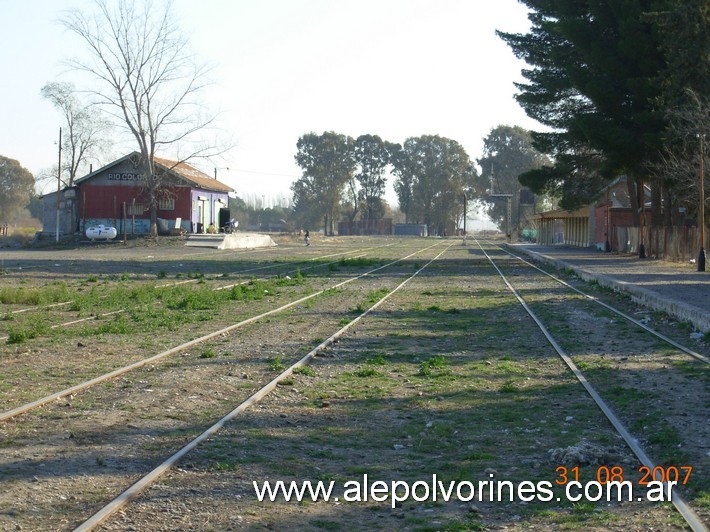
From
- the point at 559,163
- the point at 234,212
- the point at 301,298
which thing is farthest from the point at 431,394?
the point at 234,212

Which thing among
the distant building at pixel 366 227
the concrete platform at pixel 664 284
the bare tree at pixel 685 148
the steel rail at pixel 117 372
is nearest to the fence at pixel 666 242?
the concrete platform at pixel 664 284

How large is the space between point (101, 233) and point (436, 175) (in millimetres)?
89191

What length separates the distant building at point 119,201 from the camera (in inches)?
2859

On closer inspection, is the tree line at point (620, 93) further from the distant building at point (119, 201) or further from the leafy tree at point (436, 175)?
the leafy tree at point (436, 175)

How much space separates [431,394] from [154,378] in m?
3.46

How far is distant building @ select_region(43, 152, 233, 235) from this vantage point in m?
72.6

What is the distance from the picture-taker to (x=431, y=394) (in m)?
10.7

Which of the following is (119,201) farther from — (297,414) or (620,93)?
(297,414)

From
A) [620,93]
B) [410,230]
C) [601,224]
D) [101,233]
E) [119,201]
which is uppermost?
[620,93]

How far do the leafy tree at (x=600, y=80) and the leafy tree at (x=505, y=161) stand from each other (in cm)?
9209

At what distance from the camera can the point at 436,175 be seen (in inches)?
5901

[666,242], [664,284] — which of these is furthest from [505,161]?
[664,284]

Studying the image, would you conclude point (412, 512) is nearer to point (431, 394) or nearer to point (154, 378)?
point (431, 394)

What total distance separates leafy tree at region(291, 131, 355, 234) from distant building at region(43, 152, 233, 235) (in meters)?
70.8
